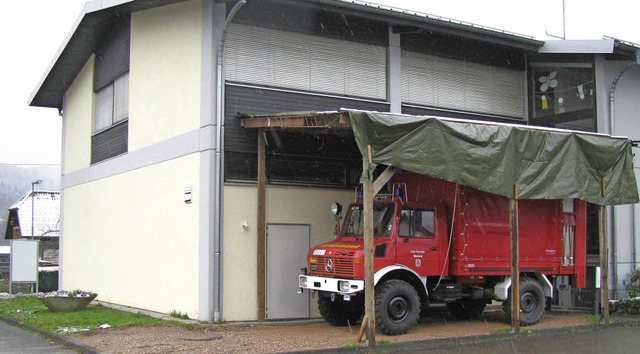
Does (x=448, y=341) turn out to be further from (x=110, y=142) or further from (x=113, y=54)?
(x=113, y=54)

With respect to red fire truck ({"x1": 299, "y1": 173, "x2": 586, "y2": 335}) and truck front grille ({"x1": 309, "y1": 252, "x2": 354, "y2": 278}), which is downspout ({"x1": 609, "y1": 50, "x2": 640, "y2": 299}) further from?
truck front grille ({"x1": 309, "y1": 252, "x2": 354, "y2": 278})

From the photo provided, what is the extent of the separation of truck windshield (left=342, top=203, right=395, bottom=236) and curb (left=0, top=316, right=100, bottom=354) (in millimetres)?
5442

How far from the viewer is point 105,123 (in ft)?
72.8

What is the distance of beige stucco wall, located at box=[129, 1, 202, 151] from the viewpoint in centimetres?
1666

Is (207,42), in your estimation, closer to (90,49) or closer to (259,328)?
(259,328)

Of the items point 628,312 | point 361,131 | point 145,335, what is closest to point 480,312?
point 628,312

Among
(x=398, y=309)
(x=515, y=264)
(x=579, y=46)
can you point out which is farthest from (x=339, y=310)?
(x=579, y=46)

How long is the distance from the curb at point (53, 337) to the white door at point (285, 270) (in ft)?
14.7

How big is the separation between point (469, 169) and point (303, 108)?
491 cm

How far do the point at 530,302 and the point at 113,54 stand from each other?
1364 centimetres

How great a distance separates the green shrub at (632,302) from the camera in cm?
1734

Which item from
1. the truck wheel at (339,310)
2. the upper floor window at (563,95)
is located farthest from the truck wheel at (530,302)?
the upper floor window at (563,95)

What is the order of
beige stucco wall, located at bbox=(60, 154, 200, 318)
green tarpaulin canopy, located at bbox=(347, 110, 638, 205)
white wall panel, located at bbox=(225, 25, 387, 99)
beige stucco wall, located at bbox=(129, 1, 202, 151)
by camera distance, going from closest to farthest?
green tarpaulin canopy, located at bbox=(347, 110, 638, 205), white wall panel, located at bbox=(225, 25, 387, 99), beige stucco wall, located at bbox=(60, 154, 200, 318), beige stucco wall, located at bbox=(129, 1, 202, 151)

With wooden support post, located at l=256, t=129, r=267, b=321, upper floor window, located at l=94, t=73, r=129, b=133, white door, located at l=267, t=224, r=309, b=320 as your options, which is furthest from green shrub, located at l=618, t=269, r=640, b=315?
upper floor window, located at l=94, t=73, r=129, b=133
